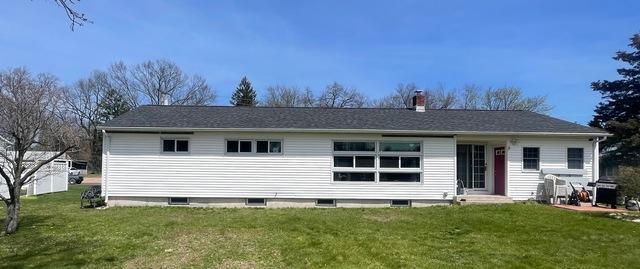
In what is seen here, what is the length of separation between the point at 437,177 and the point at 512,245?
7.25m

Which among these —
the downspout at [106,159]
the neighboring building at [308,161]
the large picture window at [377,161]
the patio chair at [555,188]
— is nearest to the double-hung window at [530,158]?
the neighboring building at [308,161]

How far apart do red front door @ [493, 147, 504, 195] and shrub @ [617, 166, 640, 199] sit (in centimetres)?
361

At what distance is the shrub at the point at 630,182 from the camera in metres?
14.5

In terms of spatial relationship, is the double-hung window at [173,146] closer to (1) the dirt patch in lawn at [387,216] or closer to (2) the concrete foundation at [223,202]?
(2) the concrete foundation at [223,202]

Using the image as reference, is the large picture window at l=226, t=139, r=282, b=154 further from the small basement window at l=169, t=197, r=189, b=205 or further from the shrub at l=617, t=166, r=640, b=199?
the shrub at l=617, t=166, r=640, b=199

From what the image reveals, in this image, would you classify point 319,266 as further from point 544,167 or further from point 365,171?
point 544,167

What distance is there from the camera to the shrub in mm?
14484

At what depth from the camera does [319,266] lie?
7.85m

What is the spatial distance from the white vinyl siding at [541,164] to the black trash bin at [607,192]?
1284mm

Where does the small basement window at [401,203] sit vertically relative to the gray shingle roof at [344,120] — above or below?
below

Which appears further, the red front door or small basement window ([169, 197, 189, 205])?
the red front door

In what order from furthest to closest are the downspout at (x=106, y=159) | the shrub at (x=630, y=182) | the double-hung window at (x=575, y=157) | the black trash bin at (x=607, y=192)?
the double-hung window at (x=575, y=157) < the downspout at (x=106, y=159) < the black trash bin at (x=607, y=192) < the shrub at (x=630, y=182)

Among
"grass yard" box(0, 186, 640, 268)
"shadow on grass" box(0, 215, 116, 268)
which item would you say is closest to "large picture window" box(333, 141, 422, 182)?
"grass yard" box(0, 186, 640, 268)

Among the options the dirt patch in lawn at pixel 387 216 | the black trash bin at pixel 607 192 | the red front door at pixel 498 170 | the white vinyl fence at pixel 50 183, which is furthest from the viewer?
the white vinyl fence at pixel 50 183
